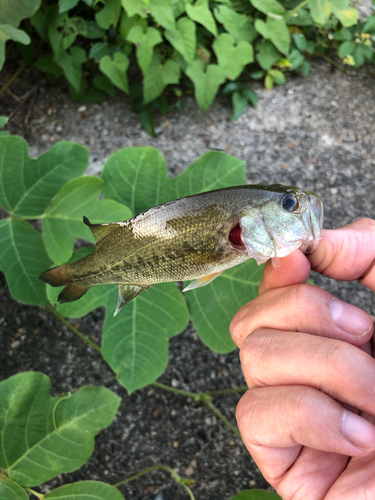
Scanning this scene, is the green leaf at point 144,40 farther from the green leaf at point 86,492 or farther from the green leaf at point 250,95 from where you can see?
the green leaf at point 86,492

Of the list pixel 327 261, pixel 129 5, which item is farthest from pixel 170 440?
pixel 129 5

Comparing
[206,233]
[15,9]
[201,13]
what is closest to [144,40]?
[201,13]

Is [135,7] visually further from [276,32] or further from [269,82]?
[269,82]

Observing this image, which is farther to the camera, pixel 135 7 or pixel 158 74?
pixel 158 74

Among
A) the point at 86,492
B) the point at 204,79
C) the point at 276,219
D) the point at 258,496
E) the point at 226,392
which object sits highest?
the point at 276,219

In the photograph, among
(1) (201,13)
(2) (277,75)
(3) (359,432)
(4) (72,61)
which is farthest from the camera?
(2) (277,75)
